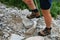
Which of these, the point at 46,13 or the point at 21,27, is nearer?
the point at 46,13

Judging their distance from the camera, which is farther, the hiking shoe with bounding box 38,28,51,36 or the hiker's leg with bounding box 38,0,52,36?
the hiking shoe with bounding box 38,28,51,36

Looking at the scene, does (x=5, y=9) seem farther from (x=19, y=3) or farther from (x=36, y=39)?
(x=36, y=39)

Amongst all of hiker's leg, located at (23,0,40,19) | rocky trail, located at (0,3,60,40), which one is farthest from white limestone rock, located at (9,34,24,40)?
hiker's leg, located at (23,0,40,19)

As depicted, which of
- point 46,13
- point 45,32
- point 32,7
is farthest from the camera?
point 32,7

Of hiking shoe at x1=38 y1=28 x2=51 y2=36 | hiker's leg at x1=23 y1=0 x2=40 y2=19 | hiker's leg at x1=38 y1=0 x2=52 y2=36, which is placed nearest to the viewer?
hiker's leg at x1=38 y1=0 x2=52 y2=36

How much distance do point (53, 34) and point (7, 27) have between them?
32.7 inches

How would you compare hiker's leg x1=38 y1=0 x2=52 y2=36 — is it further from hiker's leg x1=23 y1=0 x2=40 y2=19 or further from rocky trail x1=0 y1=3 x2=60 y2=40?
hiker's leg x1=23 y1=0 x2=40 y2=19

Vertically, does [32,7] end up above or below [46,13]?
below

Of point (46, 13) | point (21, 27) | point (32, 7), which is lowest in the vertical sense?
point (21, 27)

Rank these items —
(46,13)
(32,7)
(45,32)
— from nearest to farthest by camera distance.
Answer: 1. (46,13)
2. (45,32)
3. (32,7)

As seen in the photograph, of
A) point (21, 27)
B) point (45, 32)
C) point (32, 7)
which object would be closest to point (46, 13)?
point (45, 32)

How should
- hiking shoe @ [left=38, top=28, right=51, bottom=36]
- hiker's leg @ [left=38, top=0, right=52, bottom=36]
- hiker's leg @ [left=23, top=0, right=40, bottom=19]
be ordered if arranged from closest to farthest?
hiker's leg @ [left=38, top=0, right=52, bottom=36] < hiking shoe @ [left=38, top=28, right=51, bottom=36] < hiker's leg @ [left=23, top=0, right=40, bottom=19]

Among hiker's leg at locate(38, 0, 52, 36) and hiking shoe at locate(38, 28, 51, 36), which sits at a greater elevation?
hiker's leg at locate(38, 0, 52, 36)

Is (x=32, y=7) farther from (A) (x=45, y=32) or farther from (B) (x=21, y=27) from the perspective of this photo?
(A) (x=45, y=32)
